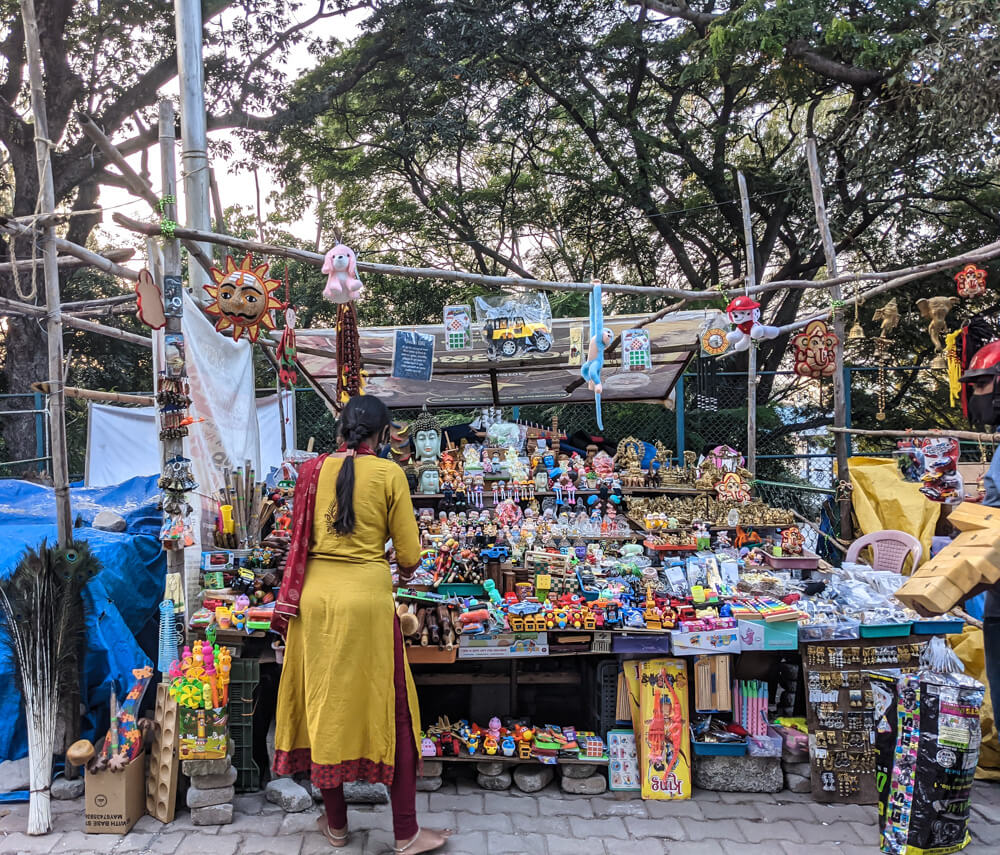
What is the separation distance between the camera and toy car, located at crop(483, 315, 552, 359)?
16.0 ft

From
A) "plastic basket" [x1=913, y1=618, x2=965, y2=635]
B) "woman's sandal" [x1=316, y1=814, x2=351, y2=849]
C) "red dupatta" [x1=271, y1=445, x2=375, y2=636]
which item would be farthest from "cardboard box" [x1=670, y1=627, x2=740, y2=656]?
"red dupatta" [x1=271, y1=445, x2=375, y2=636]

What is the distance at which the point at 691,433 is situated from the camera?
929 centimetres

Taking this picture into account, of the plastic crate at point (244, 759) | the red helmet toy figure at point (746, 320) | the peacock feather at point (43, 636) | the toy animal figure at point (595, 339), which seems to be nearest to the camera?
the peacock feather at point (43, 636)

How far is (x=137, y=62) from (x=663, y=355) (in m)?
10.7

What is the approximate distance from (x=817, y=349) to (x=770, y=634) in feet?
9.20

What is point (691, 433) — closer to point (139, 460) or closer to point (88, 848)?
point (139, 460)

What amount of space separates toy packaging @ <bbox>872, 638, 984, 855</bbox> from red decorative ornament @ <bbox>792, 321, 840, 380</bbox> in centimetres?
296

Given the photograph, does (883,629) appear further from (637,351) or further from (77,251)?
(77,251)

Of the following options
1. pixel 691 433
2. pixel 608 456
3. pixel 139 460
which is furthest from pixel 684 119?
pixel 139 460

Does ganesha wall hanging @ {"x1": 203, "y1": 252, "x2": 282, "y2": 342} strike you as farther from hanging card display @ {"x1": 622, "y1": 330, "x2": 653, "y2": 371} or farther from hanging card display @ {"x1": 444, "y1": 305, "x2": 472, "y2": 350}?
hanging card display @ {"x1": 622, "y1": 330, "x2": 653, "y2": 371}

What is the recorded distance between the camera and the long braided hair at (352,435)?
2.85 meters

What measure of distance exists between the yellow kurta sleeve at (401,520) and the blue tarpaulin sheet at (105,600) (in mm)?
1865

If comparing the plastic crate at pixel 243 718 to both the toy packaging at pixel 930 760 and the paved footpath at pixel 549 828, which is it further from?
the toy packaging at pixel 930 760

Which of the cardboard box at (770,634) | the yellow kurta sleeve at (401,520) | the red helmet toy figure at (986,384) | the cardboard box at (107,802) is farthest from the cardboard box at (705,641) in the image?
the cardboard box at (107,802)
